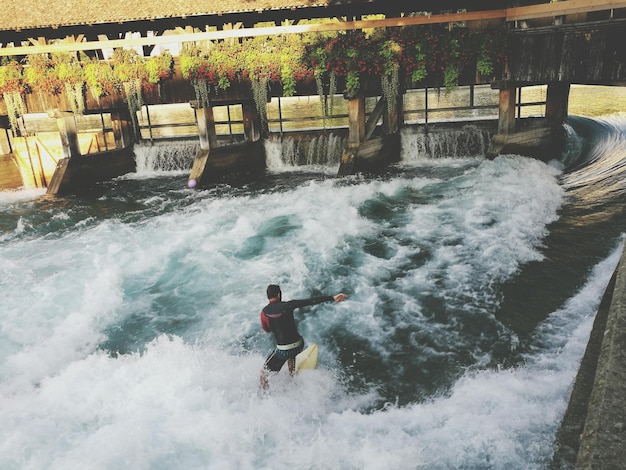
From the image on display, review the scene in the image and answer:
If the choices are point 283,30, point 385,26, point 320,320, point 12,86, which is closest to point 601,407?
point 320,320

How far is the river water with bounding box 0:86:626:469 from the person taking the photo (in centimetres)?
528

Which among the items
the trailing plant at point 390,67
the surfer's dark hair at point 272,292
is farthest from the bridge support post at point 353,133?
the surfer's dark hair at point 272,292

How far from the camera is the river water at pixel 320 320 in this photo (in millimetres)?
5277

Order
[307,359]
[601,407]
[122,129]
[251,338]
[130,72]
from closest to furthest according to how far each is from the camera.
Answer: [601,407], [307,359], [251,338], [130,72], [122,129]

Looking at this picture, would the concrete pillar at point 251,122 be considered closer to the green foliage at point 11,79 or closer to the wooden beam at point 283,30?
the wooden beam at point 283,30

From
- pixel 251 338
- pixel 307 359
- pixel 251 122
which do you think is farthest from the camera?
pixel 251 122

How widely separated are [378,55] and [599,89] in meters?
25.3

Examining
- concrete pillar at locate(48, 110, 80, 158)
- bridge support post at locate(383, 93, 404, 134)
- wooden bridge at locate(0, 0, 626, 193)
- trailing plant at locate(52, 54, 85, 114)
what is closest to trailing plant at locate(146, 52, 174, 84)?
wooden bridge at locate(0, 0, 626, 193)

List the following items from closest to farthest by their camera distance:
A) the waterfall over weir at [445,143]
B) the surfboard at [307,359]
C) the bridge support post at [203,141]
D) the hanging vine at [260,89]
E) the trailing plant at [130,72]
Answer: the surfboard at [307,359] < the hanging vine at [260,89] < the trailing plant at [130,72] < the bridge support post at [203,141] < the waterfall over weir at [445,143]

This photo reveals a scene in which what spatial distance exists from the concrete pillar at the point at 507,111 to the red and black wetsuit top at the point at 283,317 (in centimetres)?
1042

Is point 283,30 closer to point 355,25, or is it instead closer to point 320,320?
point 355,25

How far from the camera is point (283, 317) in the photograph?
5840mm

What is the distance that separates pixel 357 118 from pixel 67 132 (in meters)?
9.19

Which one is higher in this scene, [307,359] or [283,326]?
[283,326]
